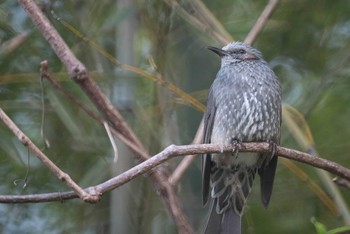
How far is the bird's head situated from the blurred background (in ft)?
0.72

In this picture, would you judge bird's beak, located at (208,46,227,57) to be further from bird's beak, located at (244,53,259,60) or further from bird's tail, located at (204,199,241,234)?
bird's tail, located at (204,199,241,234)

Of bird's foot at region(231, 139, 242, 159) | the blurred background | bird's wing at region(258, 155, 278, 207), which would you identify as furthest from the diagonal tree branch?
the blurred background

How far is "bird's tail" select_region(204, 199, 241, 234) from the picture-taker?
4266mm

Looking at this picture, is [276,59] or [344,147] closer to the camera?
[344,147]

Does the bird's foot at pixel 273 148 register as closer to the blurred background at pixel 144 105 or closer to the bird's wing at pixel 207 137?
the bird's wing at pixel 207 137

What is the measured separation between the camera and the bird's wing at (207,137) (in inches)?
166

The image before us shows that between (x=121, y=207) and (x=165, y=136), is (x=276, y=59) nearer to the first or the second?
(x=165, y=136)

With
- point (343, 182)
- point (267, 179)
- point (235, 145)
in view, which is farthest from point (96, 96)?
point (267, 179)

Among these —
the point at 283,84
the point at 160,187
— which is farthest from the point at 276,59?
the point at 160,187

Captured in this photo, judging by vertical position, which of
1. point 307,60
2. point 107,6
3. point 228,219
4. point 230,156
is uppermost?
point 107,6

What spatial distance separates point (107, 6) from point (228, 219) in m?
1.33

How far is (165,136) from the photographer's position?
14.8 feet

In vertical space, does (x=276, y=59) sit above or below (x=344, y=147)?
above

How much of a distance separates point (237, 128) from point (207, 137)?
0.18 metres
